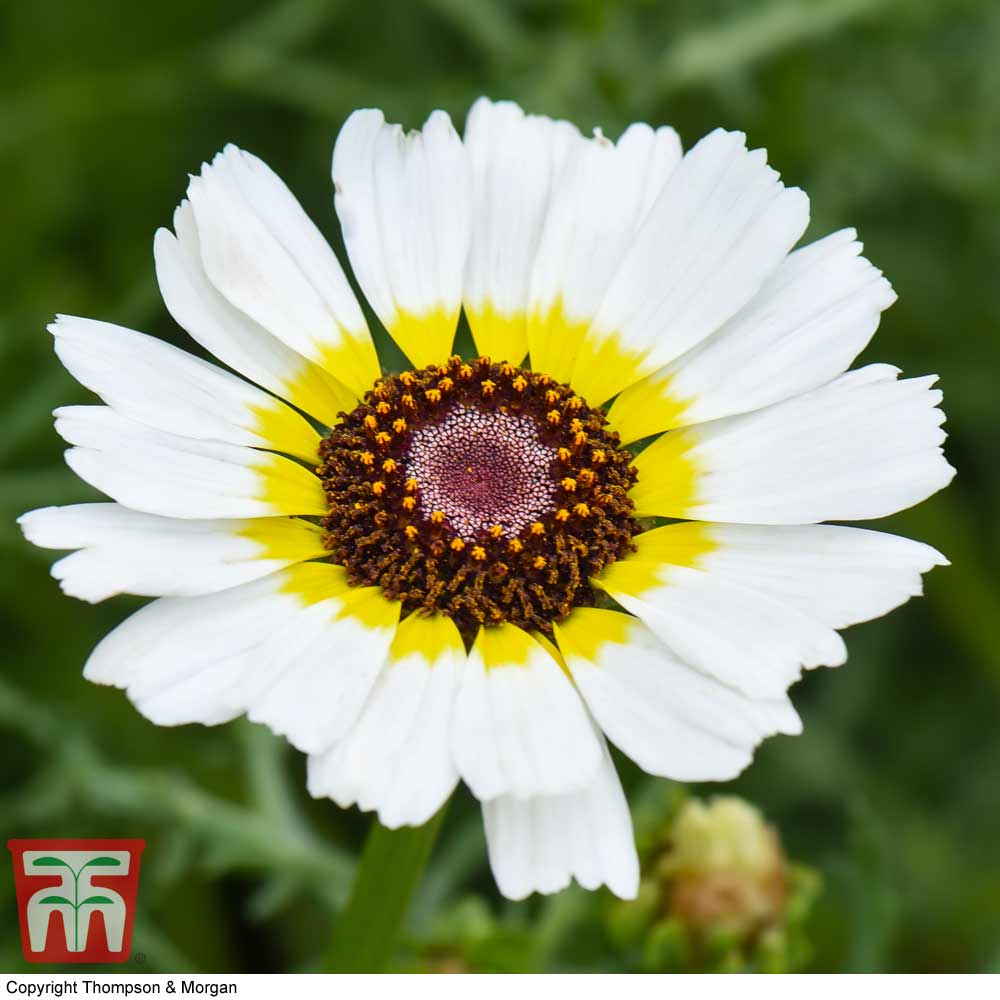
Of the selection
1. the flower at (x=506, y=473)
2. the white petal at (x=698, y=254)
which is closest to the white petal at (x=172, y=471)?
the flower at (x=506, y=473)

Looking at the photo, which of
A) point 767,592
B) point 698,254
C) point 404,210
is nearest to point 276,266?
point 404,210

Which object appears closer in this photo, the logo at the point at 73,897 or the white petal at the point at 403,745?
the white petal at the point at 403,745

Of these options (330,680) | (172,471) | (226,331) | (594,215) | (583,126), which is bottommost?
(330,680)

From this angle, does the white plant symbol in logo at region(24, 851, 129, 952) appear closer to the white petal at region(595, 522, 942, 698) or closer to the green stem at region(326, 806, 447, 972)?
the green stem at region(326, 806, 447, 972)

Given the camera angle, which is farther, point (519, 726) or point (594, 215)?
point (594, 215)

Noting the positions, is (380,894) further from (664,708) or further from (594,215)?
(594,215)

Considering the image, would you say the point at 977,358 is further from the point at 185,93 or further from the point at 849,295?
the point at 185,93

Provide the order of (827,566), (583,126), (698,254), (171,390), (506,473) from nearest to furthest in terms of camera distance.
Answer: (827,566)
(171,390)
(698,254)
(506,473)
(583,126)

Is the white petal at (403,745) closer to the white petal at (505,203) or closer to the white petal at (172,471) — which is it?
the white petal at (172,471)
